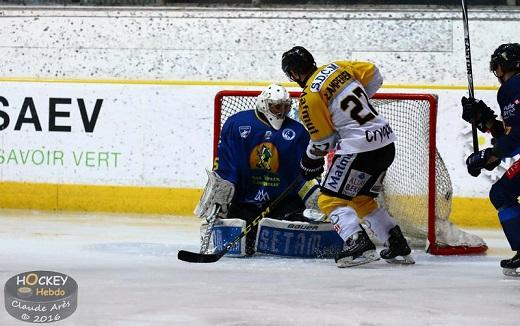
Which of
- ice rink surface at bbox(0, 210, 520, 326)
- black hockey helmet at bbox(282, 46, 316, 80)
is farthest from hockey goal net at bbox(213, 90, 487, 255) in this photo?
black hockey helmet at bbox(282, 46, 316, 80)

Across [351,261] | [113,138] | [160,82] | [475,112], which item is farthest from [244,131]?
[113,138]

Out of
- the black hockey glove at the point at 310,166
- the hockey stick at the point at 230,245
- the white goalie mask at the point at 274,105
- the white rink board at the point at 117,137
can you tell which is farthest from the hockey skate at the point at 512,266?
the white rink board at the point at 117,137

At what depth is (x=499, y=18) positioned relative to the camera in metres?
7.17

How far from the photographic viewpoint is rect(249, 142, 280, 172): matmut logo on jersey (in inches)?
205

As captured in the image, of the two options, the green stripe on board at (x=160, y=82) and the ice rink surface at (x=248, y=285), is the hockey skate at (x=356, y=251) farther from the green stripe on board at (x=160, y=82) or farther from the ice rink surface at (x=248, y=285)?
the green stripe on board at (x=160, y=82)

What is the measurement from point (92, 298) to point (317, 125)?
4.65 ft

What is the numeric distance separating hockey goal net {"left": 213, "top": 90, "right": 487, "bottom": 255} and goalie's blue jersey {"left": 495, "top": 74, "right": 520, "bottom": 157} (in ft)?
3.47

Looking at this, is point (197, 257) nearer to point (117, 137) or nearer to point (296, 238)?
point (296, 238)

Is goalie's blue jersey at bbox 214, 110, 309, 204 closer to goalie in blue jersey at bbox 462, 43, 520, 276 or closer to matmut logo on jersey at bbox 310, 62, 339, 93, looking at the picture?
matmut logo on jersey at bbox 310, 62, 339, 93

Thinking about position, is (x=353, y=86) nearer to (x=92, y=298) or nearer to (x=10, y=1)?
(x=92, y=298)

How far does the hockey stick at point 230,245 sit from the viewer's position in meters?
4.80

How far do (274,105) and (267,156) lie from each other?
25cm

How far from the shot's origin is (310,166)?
4.79 m

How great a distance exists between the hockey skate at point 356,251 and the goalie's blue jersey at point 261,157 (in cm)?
66
